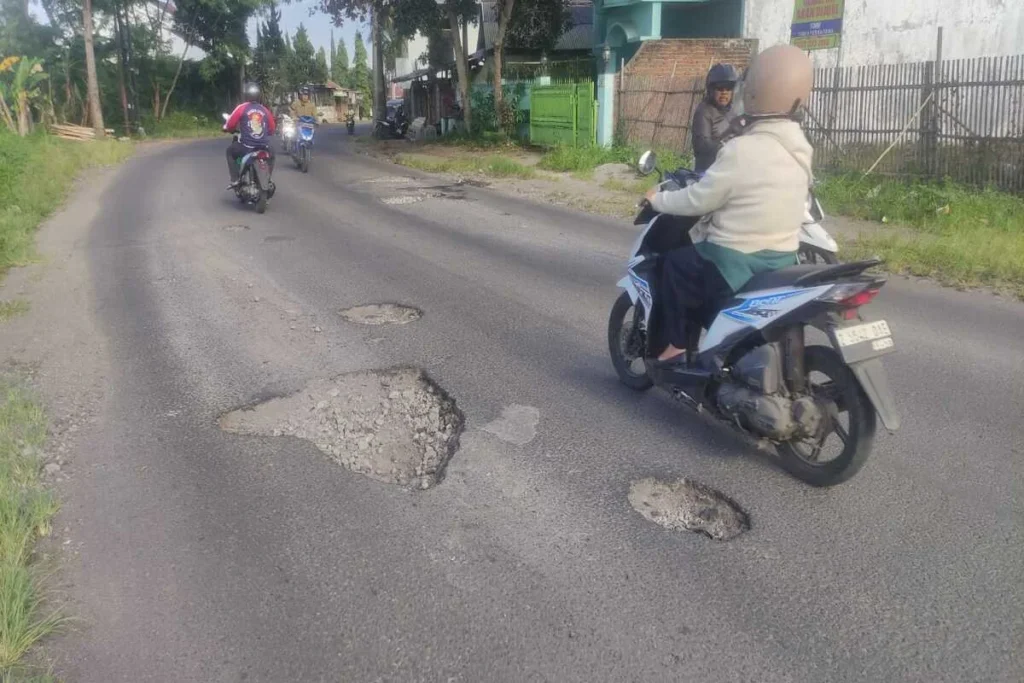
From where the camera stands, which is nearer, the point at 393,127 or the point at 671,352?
the point at 671,352

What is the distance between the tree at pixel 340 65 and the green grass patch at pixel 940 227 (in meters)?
84.0

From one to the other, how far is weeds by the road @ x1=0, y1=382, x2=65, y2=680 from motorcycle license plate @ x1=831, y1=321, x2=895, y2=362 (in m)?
3.01

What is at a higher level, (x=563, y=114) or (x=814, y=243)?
(x=563, y=114)

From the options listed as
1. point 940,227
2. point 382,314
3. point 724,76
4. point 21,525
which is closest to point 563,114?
point 940,227

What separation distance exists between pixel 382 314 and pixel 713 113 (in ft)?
11.0

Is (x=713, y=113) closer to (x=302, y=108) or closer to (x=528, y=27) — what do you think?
(x=302, y=108)

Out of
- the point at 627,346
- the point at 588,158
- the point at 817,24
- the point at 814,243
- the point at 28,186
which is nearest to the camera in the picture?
the point at 627,346

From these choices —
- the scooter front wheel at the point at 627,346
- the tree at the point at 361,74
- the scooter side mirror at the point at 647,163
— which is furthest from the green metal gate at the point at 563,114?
the tree at the point at 361,74

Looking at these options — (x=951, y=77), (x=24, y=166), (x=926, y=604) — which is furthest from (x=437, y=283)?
(x=24, y=166)

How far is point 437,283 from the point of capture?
7.91 meters

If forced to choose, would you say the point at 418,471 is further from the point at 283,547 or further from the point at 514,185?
the point at 514,185

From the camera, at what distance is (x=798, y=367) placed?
147 inches

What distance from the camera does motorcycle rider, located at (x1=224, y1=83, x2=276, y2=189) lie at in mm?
12320

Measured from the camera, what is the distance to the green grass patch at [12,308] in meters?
7.06
